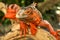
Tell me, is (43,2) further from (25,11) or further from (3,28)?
(3,28)

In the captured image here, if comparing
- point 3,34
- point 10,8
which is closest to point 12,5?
point 10,8

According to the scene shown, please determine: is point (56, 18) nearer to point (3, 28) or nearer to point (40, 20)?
point (40, 20)

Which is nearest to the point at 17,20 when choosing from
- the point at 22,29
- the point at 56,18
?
the point at 22,29

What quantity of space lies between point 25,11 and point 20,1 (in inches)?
4.5

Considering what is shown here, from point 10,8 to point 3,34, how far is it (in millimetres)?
247

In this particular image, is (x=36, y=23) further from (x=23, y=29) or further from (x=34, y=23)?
(x=23, y=29)

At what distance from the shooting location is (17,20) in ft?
12.9

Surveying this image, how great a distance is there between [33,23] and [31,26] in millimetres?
34

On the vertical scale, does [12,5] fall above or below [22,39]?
above

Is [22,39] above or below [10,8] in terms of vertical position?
below

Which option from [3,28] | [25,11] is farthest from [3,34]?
[25,11]

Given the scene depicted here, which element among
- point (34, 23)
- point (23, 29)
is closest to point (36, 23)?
point (34, 23)

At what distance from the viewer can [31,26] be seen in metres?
3.93

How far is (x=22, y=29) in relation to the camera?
3.95 m
